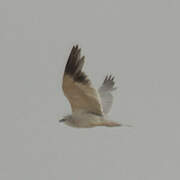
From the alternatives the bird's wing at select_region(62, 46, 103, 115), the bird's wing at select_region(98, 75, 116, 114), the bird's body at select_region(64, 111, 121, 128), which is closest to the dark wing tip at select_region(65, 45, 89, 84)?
the bird's wing at select_region(62, 46, 103, 115)

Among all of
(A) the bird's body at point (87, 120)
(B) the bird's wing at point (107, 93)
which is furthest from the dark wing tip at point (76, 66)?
(B) the bird's wing at point (107, 93)

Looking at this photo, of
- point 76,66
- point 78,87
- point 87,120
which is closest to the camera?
Result: point 76,66

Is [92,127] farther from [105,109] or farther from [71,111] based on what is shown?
[105,109]

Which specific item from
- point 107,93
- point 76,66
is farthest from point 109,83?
point 76,66

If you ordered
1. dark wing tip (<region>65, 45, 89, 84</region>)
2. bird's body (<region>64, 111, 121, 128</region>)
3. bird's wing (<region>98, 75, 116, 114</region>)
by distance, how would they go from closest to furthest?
dark wing tip (<region>65, 45, 89, 84</region>) → bird's body (<region>64, 111, 121, 128</region>) → bird's wing (<region>98, 75, 116, 114</region>)

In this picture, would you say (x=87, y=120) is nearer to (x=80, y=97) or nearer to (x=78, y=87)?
(x=80, y=97)

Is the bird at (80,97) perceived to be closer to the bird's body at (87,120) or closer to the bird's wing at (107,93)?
the bird's body at (87,120)

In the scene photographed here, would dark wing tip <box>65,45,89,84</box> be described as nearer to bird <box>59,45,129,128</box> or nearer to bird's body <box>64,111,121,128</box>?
bird <box>59,45,129,128</box>
